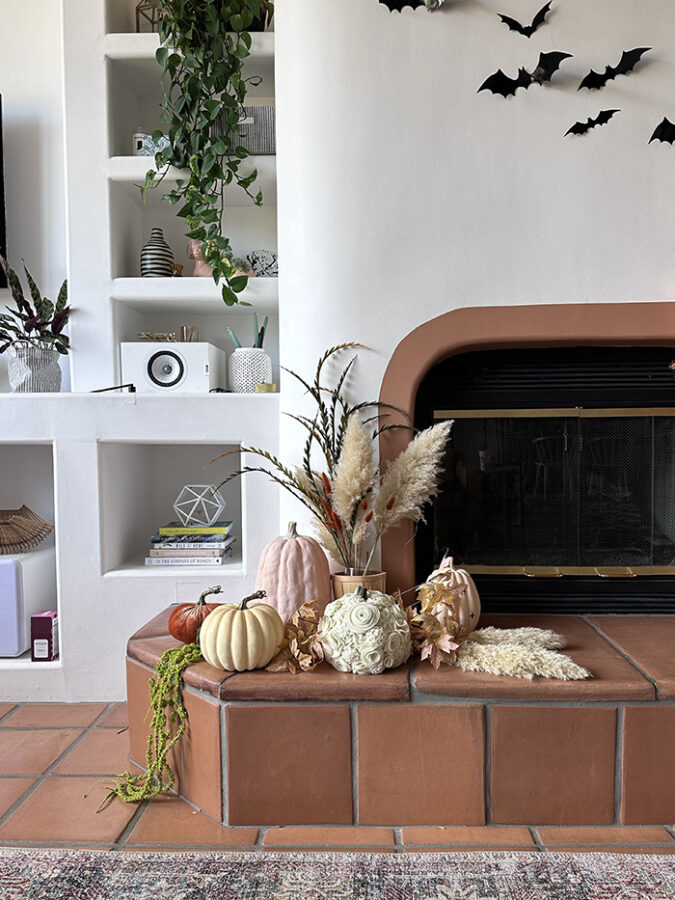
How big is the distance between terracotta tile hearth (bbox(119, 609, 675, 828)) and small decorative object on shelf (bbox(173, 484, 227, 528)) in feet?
3.59

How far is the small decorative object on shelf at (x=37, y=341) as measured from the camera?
2613 millimetres

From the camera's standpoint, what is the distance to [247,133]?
258cm

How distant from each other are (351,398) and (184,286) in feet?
2.63

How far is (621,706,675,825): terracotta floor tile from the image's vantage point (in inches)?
67.4

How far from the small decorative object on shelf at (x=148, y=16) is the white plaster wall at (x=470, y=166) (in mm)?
730

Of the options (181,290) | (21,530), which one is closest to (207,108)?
(181,290)

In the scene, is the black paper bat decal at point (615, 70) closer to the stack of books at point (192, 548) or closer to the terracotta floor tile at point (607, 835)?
the stack of books at point (192, 548)

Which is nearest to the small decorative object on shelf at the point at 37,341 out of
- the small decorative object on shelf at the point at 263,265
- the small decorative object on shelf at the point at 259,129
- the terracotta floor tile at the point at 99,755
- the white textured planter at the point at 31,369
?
the white textured planter at the point at 31,369

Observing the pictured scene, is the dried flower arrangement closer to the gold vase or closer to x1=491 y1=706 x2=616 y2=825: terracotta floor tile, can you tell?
the gold vase

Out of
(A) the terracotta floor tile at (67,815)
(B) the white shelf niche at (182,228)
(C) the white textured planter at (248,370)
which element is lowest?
(A) the terracotta floor tile at (67,815)

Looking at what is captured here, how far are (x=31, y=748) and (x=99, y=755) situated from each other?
0.72 ft

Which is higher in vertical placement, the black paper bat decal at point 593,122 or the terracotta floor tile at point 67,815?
the black paper bat decal at point 593,122

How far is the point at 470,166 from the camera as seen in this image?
217 cm

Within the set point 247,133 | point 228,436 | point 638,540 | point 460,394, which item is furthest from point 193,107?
point 638,540
